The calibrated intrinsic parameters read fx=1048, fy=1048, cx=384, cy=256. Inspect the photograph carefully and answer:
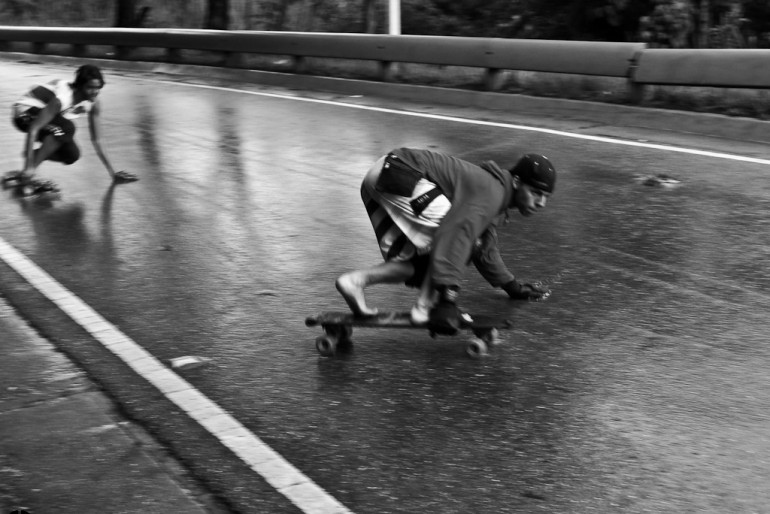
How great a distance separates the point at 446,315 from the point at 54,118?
624 cm

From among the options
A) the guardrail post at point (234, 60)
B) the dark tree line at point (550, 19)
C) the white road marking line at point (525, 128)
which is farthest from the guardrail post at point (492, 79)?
the guardrail post at point (234, 60)

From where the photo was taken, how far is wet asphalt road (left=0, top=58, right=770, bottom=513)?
4.18 metres

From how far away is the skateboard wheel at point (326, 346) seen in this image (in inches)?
217

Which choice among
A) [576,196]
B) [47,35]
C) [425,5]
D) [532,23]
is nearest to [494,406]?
[576,196]

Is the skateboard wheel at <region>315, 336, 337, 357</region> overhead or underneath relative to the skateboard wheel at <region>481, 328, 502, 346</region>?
underneath

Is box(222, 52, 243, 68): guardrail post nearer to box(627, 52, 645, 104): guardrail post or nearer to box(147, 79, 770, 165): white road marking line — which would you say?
box(147, 79, 770, 165): white road marking line

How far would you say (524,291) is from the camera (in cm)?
625

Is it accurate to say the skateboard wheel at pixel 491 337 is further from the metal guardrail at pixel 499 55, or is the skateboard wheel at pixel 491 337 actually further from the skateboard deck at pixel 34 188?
the metal guardrail at pixel 499 55

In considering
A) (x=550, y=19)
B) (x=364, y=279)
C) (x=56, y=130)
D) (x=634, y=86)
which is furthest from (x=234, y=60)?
(x=364, y=279)

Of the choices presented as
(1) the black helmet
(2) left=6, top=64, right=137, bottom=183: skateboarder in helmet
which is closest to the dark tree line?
(2) left=6, top=64, right=137, bottom=183: skateboarder in helmet

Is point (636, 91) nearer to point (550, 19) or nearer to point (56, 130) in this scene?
point (56, 130)

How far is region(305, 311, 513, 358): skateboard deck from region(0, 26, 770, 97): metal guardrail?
23.4ft

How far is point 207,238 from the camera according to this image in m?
8.04

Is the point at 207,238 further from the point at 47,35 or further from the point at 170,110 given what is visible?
the point at 47,35
